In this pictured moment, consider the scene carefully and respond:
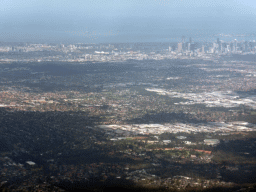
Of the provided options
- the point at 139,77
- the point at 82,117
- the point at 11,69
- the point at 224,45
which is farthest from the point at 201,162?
the point at 224,45

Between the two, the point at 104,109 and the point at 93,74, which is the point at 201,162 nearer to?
the point at 104,109

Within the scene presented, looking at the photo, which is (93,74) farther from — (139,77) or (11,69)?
(11,69)

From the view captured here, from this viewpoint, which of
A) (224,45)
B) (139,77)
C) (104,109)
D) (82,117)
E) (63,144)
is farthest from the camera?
(224,45)

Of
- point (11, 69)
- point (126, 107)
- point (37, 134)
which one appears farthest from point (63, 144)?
point (11, 69)

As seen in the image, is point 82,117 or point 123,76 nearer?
point 82,117

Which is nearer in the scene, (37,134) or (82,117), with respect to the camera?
(37,134)


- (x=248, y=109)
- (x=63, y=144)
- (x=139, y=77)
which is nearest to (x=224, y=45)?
(x=139, y=77)

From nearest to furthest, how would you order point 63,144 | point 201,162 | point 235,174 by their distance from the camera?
point 235,174 < point 201,162 < point 63,144

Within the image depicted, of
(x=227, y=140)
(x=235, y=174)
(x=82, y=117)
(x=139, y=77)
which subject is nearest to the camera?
(x=235, y=174)

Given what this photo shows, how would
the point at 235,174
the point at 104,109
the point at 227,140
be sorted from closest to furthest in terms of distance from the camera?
the point at 235,174 < the point at 227,140 < the point at 104,109
